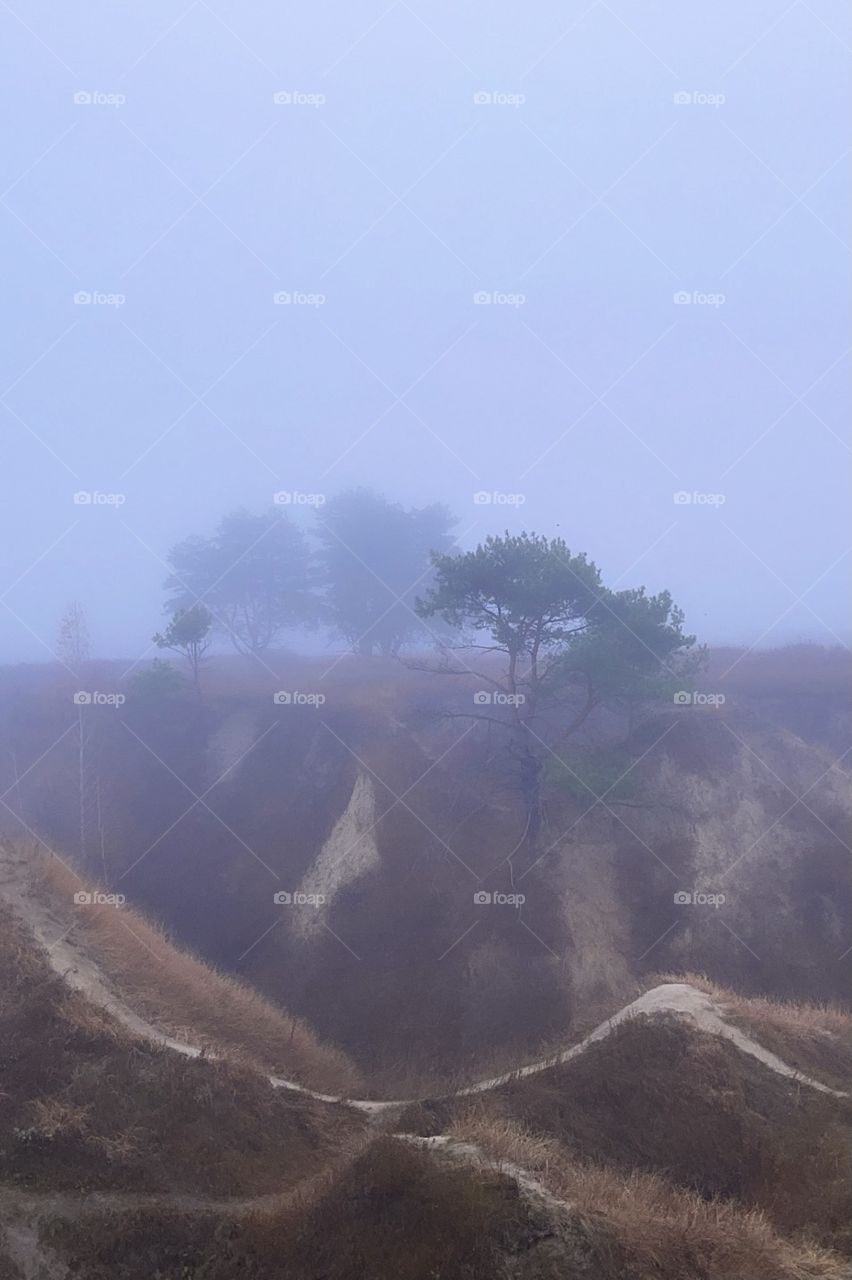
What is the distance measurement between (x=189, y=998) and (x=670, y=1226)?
1385 cm

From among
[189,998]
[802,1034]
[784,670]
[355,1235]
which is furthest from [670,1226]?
[784,670]

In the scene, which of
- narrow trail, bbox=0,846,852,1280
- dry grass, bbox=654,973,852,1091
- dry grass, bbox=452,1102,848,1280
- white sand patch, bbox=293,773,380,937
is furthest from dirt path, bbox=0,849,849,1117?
white sand patch, bbox=293,773,380,937

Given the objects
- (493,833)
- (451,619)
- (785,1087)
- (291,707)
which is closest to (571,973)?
(493,833)

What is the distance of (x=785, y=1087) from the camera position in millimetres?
16438

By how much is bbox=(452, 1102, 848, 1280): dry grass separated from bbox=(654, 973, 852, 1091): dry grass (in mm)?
6035

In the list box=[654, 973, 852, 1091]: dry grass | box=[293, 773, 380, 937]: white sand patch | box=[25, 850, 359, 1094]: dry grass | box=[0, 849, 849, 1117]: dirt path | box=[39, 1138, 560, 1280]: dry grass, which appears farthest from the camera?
box=[293, 773, 380, 937]: white sand patch

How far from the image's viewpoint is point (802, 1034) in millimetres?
18938

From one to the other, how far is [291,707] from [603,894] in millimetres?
17590

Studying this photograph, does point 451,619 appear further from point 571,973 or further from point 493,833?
point 571,973

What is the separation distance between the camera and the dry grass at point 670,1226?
9.59 metres

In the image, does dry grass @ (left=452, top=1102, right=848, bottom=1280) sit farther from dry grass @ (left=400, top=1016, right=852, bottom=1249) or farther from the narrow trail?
dry grass @ (left=400, top=1016, right=852, bottom=1249)

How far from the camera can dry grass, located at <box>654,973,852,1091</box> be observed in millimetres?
17844

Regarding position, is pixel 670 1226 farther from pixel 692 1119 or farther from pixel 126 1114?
pixel 126 1114

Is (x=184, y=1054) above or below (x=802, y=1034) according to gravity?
below
